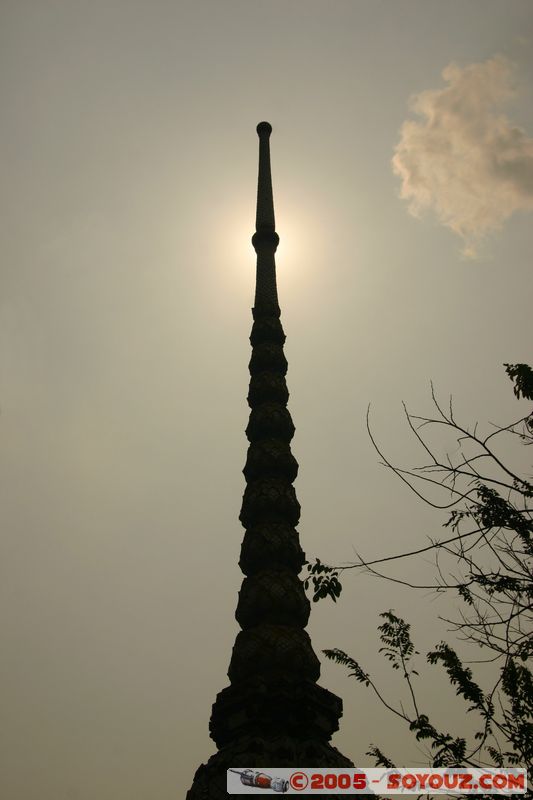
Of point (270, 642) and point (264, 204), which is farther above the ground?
point (264, 204)

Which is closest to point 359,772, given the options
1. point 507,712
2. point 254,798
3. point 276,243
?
point 254,798

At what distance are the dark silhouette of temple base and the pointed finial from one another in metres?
4.96

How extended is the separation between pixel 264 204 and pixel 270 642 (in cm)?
1427

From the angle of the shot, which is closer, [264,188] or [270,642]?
[270,642]

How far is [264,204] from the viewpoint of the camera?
62.4ft

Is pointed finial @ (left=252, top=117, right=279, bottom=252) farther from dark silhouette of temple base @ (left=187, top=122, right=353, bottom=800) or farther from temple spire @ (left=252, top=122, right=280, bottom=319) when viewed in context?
dark silhouette of temple base @ (left=187, top=122, right=353, bottom=800)

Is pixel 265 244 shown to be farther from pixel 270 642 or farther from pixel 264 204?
pixel 270 642

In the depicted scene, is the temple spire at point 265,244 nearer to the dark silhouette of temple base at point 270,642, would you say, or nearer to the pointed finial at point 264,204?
the pointed finial at point 264,204

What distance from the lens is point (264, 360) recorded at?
47.2ft

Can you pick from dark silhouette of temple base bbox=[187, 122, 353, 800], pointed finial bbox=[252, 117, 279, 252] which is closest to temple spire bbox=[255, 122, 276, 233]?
pointed finial bbox=[252, 117, 279, 252]

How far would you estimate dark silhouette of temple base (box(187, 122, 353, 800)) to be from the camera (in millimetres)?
8281

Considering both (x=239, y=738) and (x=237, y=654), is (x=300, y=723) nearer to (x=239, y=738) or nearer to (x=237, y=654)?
(x=239, y=738)

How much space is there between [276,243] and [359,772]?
46.9ft

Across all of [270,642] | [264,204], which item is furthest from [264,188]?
[270,642]
